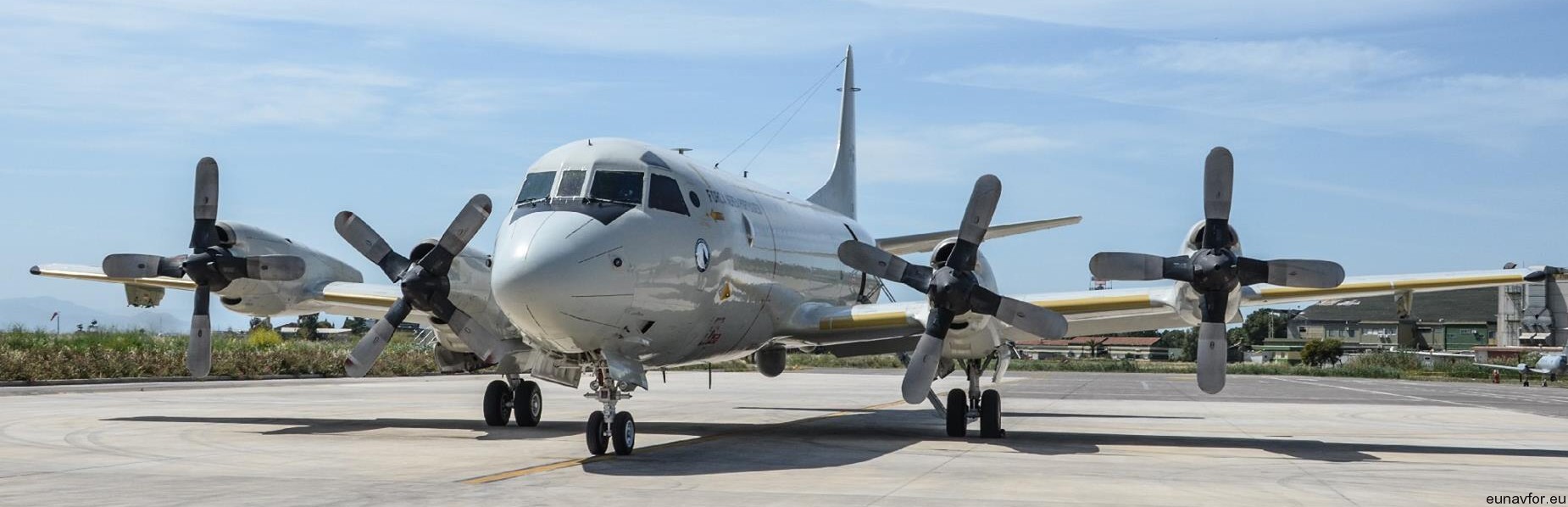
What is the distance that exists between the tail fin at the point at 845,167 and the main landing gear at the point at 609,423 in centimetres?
1322

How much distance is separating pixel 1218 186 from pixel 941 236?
754 centimetres

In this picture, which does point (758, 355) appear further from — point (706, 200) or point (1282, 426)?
Result: point (1282, 426)

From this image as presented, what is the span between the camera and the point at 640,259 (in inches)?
590

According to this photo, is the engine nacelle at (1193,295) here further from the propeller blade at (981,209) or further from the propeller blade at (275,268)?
the propeller blade at (275,268)

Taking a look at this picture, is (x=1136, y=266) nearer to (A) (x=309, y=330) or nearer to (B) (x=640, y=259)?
(B) (x=640, y=259)

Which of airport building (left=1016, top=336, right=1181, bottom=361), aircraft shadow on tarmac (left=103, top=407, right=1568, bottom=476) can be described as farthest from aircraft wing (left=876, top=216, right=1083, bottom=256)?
airport building (left=1016, top=336, right=1181, bottom=361)

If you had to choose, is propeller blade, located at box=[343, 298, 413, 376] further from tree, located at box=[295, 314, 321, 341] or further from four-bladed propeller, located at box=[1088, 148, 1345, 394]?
tree, located at box=[295, 314, 321, 341]

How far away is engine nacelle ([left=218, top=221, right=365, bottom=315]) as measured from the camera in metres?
20.3

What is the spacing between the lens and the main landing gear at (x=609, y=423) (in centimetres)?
1472

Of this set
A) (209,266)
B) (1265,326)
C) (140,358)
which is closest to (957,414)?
(209,266)

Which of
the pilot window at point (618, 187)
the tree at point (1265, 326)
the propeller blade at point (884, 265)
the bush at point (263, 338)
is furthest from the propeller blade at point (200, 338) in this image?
the tree at point (1265, 326)

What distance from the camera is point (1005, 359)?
66.5 ft

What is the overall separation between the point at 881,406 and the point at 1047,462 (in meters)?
15.4

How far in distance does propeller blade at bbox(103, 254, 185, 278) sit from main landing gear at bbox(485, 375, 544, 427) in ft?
16.7
